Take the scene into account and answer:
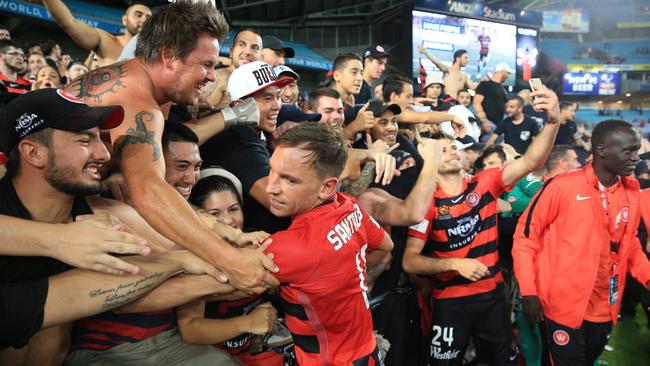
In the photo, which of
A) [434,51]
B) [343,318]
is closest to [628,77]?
[434,51]

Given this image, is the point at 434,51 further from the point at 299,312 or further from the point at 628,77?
the point at 628,77

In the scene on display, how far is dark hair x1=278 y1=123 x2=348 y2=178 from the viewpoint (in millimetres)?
2068

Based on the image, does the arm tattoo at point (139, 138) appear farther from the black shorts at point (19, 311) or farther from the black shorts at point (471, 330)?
the black shorts at point (471, 330)

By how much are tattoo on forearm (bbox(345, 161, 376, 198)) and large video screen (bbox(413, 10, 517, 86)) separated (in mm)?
13501

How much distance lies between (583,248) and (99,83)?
3250mm

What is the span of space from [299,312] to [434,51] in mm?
15975

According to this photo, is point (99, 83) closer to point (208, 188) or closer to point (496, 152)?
point (208, 188)

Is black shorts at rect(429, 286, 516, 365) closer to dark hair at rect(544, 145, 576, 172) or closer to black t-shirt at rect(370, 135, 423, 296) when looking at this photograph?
black t-shirt at rect(370, 135, 423, 296)

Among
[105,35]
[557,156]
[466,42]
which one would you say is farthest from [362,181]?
[466,42]

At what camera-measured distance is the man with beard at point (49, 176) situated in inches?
69.0

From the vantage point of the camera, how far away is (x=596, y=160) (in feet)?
11.3

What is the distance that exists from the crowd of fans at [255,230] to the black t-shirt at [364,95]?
1.81 m

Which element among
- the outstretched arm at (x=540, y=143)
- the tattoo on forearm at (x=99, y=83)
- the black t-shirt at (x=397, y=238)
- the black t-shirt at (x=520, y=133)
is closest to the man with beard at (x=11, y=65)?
the tattoo on forearm at (x=99, y=83)

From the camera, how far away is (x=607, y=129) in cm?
344
